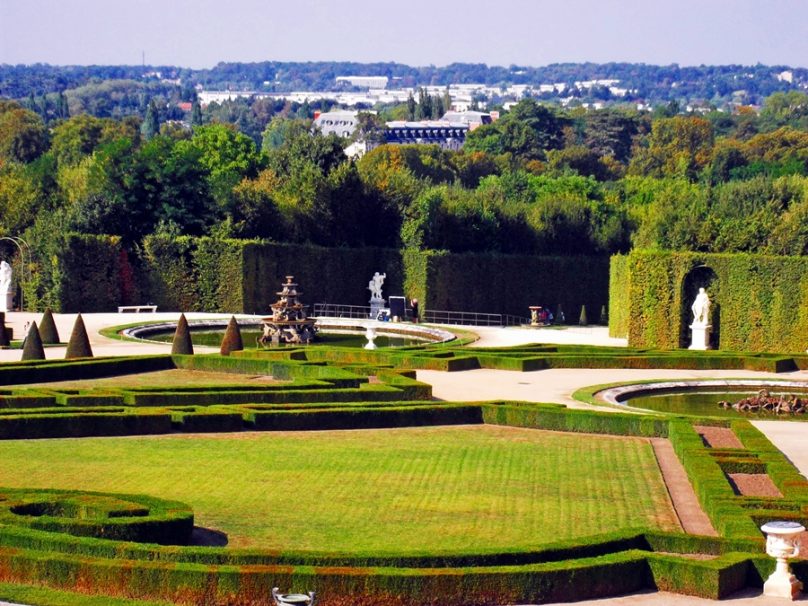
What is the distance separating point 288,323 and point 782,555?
3713cm

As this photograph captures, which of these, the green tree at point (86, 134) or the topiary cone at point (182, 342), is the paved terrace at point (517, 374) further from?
the green tree at point (86, 134)

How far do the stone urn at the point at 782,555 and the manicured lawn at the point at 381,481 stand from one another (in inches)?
146

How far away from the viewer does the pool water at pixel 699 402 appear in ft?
140

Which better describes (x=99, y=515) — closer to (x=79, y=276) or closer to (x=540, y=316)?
(x=79, y=276)

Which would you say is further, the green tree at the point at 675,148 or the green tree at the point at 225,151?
the green tree at the point at 675,148

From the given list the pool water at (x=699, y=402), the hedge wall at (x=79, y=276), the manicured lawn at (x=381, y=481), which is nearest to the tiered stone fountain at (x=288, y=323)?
the hedge wall at (x=79, y=276)

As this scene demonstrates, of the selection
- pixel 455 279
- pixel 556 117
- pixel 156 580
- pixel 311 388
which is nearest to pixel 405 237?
pixel 455 279

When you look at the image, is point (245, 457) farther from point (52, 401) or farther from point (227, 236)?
point (227, 236)

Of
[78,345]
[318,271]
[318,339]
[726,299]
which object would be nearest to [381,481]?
[78,345]

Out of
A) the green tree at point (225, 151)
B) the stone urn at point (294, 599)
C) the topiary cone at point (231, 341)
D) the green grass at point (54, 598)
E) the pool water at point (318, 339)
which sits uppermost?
the green tree at point (225, 151)

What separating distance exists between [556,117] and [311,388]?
147343mm

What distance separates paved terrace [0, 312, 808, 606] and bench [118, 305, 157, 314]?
1.89 metres

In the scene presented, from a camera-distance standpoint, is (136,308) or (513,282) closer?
(136,308)

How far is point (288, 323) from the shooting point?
192 ft
